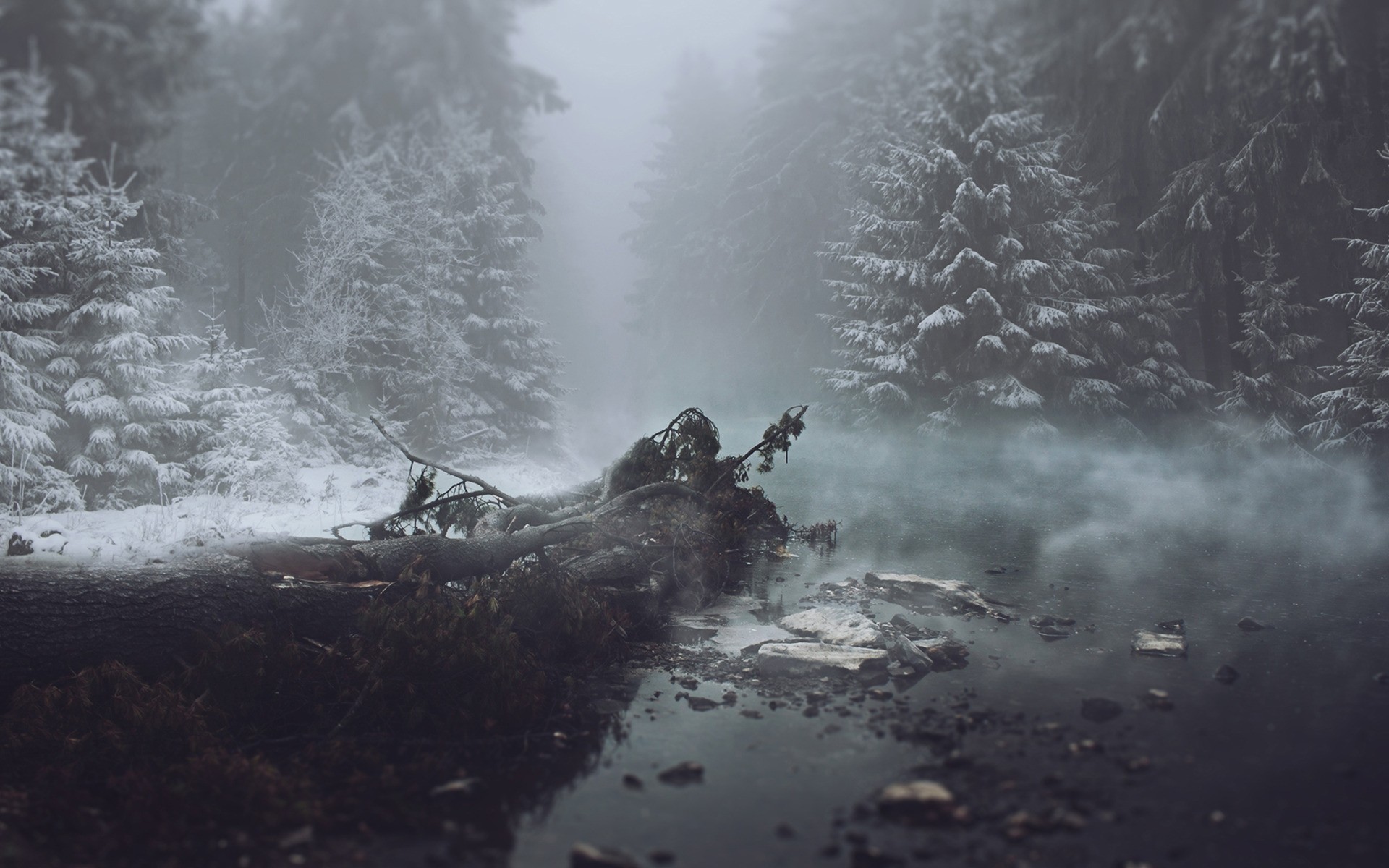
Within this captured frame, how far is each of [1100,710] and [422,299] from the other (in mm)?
11622

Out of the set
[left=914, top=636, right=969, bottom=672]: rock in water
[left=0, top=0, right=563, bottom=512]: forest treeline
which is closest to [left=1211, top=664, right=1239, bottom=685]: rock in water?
[left=914, top=636, right=969, bottom=672]: rock in water

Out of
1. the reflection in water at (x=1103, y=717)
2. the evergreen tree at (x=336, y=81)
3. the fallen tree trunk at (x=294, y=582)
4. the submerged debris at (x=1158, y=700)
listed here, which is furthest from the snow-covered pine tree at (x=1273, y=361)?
the evergreen tree at (x=336, y=81)

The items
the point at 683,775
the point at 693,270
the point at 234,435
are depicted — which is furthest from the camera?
the point at 693,270

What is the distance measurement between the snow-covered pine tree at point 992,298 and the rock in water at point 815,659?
7.73 metres

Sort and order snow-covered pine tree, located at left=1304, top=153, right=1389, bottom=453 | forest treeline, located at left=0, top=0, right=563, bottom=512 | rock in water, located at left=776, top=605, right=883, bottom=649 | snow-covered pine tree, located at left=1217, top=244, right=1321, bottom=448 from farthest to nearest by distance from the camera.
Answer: snow-covered pine tree, located at left=1217, top=244, right=1321, bottom=448, snow-covered pine tree, located at left=1304, top=153, right=1389, bottom=453, rock in water, located at left=776, top=605, right=883, bottom=649, forest treeline, located at left=0, top=0, right=563, bottom=512

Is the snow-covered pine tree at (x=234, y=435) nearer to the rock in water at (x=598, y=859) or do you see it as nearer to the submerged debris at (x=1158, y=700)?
the rock in water at (x=598, y=859)

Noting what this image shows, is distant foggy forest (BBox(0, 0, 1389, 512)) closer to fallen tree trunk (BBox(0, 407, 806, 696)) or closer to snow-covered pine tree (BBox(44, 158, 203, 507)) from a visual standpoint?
snow-covered pine tree (BBox(44, 158, 203, 507))

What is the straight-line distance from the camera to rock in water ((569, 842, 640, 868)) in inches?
115

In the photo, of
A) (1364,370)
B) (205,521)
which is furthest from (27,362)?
(1364,370)

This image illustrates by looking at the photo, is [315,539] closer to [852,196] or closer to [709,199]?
[852,196]

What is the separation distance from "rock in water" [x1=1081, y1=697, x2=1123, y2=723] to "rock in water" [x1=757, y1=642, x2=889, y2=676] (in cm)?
130

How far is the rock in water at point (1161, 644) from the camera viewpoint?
529 cm

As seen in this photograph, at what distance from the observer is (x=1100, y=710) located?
4.25m

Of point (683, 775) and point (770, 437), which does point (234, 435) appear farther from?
point (683, 775)
